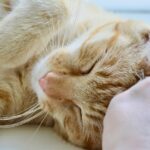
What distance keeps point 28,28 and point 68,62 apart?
6.9 inches

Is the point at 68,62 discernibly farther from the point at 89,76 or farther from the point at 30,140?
the point at 30,140

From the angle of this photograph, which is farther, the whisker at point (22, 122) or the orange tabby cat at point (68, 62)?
the whisker at point (22, 122)

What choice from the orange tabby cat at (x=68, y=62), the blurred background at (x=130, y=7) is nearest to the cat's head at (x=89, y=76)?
the orange tabby cat at (x=68, y=62)

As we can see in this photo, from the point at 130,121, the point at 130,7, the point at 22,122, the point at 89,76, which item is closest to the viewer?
the point at 130,121

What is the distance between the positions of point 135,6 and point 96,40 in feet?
2.93

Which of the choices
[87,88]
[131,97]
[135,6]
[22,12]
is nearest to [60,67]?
[87,88]

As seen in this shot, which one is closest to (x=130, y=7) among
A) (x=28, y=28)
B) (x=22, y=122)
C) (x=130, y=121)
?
(x=28, y=28)

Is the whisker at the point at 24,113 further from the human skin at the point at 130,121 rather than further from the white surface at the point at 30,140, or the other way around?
the human skin at the point at 130,121

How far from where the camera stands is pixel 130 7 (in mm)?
1996

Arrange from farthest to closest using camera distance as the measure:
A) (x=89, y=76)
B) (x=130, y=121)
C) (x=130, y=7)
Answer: (x=130, y=7) < (x=89, y=76) < (x=130, y=121)

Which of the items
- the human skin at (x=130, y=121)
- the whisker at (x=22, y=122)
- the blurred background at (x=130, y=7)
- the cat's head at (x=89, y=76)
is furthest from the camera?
the blurred background at (x=130, y=7)

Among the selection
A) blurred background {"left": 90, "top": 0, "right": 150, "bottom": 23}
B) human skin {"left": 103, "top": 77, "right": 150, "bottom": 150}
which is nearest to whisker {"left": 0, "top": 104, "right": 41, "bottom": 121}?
human skin {"left": 103, "top": 77, "right": 150, "bottom": 150}

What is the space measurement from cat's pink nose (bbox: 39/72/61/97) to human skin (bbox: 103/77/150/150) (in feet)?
0.88

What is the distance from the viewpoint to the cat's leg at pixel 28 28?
47.1 inches
